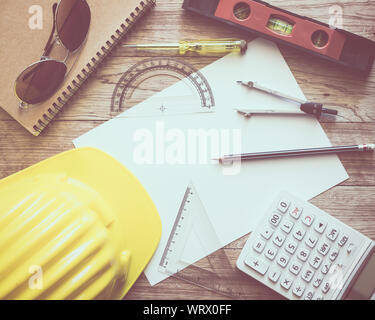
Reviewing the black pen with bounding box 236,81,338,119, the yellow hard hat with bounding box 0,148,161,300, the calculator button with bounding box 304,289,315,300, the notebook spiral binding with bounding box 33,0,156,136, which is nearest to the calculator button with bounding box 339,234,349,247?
the calculator button with bounding box 304,289,315,300

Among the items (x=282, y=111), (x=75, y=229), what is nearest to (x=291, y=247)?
(x=282, y=111)

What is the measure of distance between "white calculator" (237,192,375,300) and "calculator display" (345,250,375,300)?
1cm

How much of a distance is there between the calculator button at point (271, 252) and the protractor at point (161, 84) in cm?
30

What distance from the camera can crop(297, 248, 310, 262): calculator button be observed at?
0.63 metres

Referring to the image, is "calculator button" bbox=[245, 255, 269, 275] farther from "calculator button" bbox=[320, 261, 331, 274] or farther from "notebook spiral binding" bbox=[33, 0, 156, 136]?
"notebook spiral binding" bbox=[33, 0, 156, 136]

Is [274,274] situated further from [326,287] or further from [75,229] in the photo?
[75,229]

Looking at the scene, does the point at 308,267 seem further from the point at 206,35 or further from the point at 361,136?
the point at 206,35

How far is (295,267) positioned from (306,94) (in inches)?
13.3

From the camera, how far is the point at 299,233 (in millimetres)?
634

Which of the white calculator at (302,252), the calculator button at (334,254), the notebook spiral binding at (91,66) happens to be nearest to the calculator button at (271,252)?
the white calculator at (302,252)

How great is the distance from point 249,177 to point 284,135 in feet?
Answer: 0.36

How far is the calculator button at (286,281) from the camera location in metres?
0.62

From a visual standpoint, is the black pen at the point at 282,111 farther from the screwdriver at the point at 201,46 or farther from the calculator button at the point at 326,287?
the calculator button at the point at 326,287

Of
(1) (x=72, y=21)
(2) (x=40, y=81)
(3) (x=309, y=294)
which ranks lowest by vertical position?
(3) (x=309, y=294)
